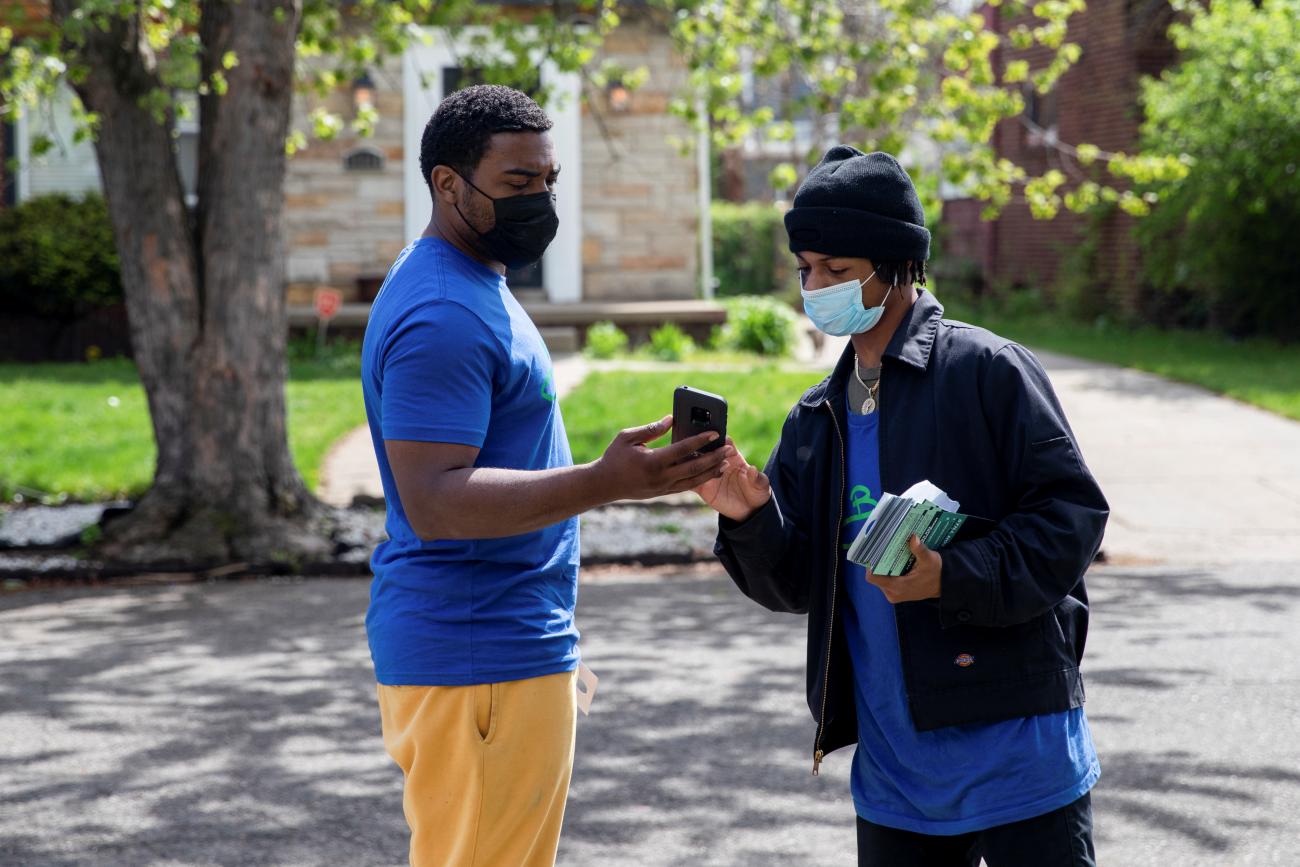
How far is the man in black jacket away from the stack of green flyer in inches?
1.3

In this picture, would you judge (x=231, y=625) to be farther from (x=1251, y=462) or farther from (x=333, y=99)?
(x=333, y=99)

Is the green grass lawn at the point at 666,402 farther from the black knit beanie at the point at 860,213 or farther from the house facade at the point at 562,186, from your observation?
the black knit beanie at the point at 860,213

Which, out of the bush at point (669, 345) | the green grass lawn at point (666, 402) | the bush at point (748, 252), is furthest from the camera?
the bush at point (748, 252)

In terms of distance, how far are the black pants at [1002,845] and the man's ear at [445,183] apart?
139 centimetres

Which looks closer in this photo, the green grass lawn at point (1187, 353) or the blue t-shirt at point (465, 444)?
the blue t-shirt at point (465, 444)

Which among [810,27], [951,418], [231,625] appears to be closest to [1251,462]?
[810,27]

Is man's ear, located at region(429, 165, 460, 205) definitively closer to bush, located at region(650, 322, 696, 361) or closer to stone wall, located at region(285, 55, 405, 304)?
bush, located at region(650, 322, 696, 361)

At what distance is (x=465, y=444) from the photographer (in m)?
2.59

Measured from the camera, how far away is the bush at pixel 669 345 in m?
17.1

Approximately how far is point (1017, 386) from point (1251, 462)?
957 centimetres

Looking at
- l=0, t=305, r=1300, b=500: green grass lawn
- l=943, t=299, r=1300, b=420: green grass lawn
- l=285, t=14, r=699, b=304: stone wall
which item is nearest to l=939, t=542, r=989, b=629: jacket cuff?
l=0, t=305, r=1300, b=500: green grass lawn

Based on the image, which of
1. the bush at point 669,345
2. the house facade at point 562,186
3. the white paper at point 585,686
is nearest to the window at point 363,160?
the house facade at point 562,186

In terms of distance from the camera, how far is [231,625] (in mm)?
7633

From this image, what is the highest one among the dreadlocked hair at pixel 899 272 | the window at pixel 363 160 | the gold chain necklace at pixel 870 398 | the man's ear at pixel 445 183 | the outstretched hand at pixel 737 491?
the window at pixel 363 160
